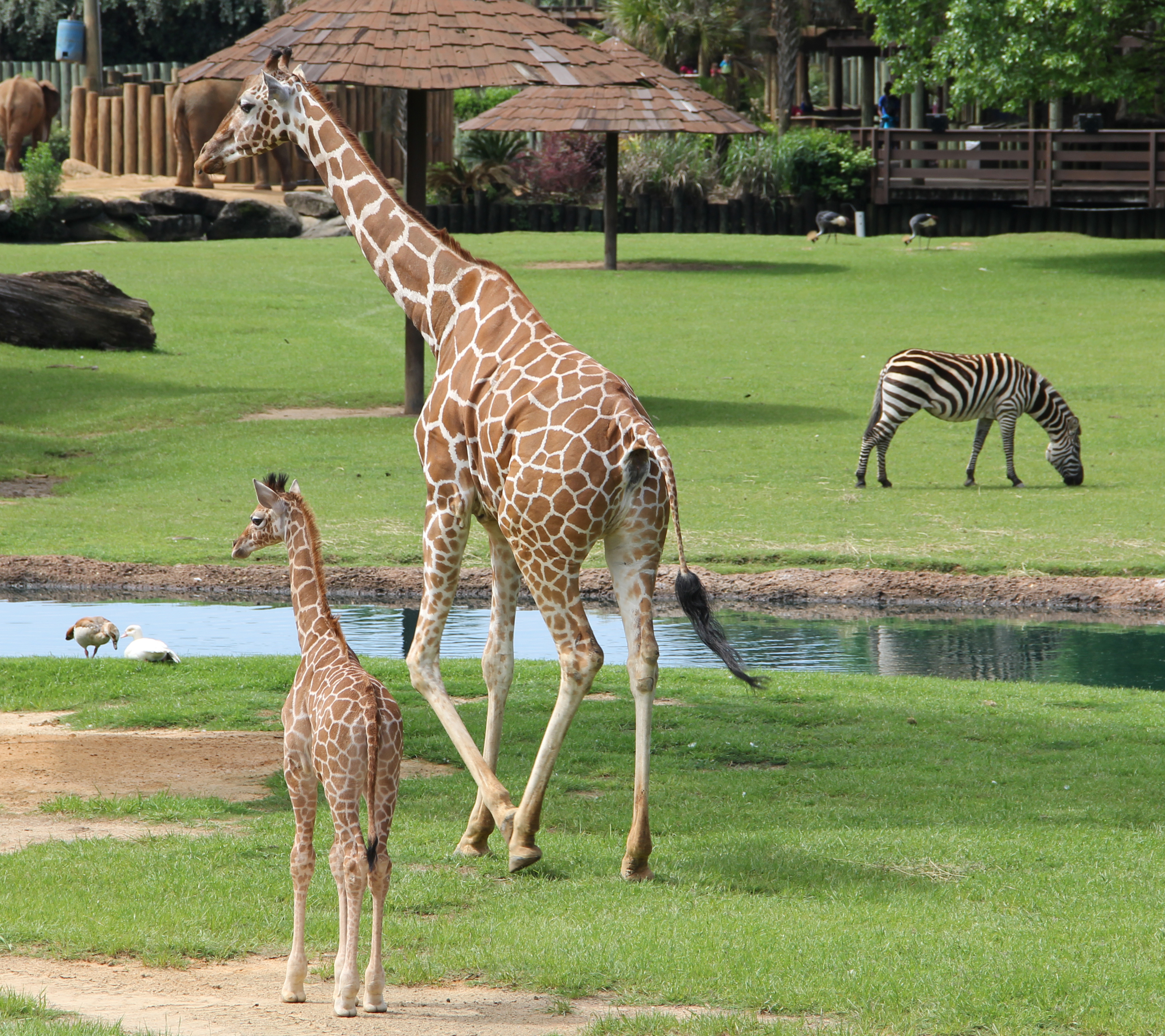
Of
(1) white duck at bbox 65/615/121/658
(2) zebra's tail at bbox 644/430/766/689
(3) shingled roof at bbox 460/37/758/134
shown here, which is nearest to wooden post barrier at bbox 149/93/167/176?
(3) shingled roof at bbox 460/37/758/134

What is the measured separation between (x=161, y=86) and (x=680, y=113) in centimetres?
2002

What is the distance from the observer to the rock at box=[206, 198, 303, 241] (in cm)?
4078

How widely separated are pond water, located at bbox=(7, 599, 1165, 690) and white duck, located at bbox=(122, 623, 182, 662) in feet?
3.03

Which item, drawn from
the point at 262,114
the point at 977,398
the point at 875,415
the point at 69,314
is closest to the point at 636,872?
the point at 262,114

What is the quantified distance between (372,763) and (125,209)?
36.0m

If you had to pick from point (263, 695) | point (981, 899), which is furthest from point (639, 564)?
point (263, 695)

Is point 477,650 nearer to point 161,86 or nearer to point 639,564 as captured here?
point 639,564

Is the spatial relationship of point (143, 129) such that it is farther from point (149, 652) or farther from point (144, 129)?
point (149, 652)

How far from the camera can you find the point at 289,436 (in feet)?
68.1

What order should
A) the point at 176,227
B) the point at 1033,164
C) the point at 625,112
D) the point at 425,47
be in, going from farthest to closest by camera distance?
the point at 176,227
the point at 1033,164
the point at 625,112
the point at 425,47

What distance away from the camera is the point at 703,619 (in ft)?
24.1

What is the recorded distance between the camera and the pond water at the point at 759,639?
12812mm

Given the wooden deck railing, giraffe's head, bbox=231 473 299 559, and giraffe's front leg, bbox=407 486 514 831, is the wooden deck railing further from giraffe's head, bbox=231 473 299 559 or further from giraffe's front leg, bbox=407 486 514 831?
giraffe's head, bbox=231 473 299 559

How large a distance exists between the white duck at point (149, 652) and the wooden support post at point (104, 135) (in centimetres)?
3560
